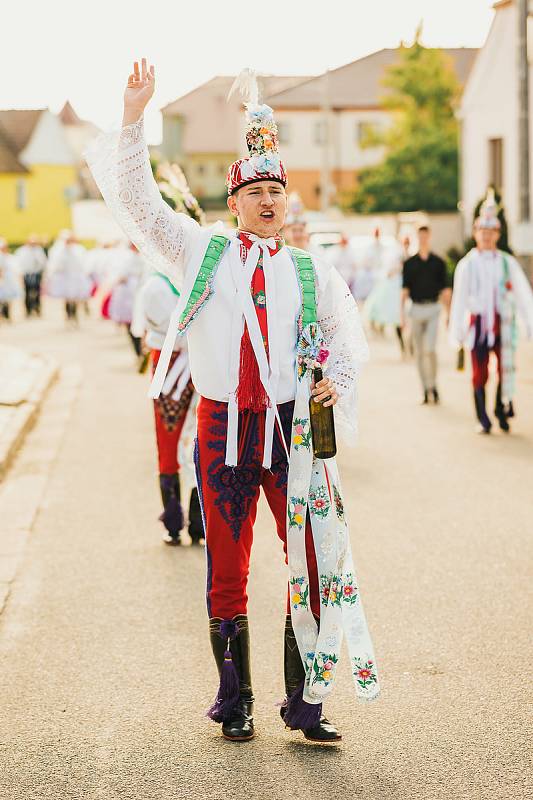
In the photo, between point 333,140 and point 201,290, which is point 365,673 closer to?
point 201,290

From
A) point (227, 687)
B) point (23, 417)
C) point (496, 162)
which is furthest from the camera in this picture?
point (496, 162)

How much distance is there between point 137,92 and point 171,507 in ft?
12.6

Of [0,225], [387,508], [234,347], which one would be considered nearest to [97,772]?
[234,347]

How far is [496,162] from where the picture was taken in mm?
34281

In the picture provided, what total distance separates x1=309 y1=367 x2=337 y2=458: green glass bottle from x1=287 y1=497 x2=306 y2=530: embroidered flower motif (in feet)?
0.55

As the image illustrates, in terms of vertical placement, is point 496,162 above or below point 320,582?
above

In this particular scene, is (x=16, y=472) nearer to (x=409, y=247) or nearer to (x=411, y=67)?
(x=409, y=247)

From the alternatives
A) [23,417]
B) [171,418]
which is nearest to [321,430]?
[171,418]

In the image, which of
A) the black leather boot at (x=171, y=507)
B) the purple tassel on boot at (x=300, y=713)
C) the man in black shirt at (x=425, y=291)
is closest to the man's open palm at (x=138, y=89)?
the purple tassel on boot at (x=300, y=713)

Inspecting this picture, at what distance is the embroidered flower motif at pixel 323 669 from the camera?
475 centimetres

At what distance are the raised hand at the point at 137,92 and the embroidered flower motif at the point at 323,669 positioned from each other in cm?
187

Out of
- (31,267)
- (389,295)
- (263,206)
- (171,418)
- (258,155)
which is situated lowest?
(389,295)

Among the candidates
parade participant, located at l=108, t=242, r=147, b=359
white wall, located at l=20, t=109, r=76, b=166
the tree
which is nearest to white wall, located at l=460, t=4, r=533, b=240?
parade participant, located at l=108, t=242, r=147, b=359

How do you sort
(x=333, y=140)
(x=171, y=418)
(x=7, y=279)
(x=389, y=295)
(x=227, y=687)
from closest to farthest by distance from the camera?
(x=227, y=687), (x=171, y=418), (x=389, y=295), (x=7, y=279), (x=333, y=140)
